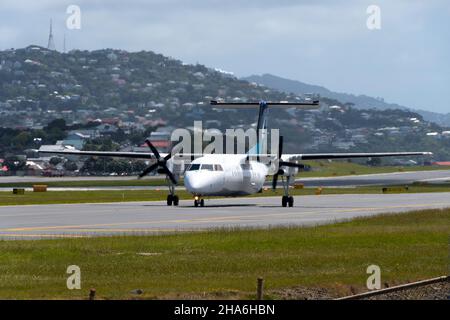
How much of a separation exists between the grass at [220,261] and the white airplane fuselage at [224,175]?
15.8 meters

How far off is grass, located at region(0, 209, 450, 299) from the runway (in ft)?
11.6

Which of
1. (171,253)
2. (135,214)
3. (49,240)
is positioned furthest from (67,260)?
(135,214)

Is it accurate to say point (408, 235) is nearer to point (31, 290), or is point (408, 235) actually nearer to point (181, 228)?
point (181, 228)

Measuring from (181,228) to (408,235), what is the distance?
8.47 m

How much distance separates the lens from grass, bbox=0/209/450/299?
76.0 feet

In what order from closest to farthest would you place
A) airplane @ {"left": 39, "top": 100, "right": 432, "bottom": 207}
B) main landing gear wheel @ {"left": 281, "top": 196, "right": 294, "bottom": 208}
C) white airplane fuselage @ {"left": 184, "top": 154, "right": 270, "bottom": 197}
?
white airplane fuselage @ {"left": 184, "top": 154, "right": 270, "bottom": 197}
airplane @ {"left": 39, "top": 100, "right": 432, "bottom": 207}
main landing gear wheel @ {"left": 281, "top": 196, "right": 294, "bottom": 208}

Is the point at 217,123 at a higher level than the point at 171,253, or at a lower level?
higher

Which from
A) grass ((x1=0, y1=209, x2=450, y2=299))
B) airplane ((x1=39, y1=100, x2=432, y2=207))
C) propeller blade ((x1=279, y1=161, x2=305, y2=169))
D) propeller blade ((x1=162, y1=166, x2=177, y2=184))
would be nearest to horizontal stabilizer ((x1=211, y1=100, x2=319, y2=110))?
airplane ((x1=39, y1=100, x2=432, y2=207))

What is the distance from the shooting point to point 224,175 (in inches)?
2247

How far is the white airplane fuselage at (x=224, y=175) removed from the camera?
55.5 meters

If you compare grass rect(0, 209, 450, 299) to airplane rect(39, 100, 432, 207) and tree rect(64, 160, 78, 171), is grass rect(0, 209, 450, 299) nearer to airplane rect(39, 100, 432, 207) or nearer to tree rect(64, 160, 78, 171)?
airplane rect(39, 100, 432, 207)

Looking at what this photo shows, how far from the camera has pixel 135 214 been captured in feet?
164

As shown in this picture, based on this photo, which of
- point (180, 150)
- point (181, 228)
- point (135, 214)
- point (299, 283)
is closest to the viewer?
point (299, 283)

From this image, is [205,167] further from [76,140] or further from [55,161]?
[55,161]
